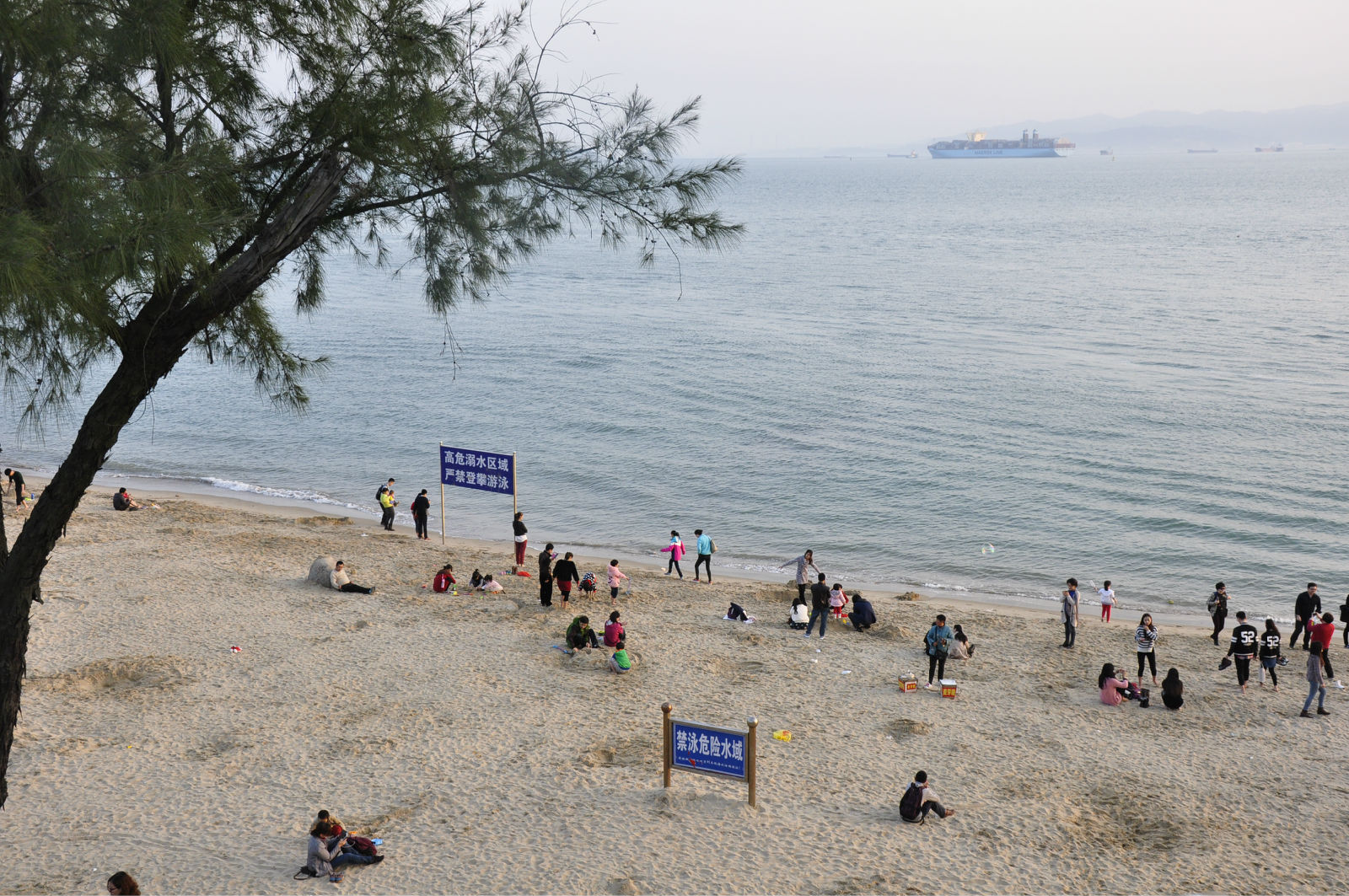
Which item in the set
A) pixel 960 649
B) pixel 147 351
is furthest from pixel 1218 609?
pixel 147 351

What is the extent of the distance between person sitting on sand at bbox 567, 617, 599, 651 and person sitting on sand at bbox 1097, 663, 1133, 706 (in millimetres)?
7606

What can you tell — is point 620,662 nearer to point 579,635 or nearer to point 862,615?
point 579,635

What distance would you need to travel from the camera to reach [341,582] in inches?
730

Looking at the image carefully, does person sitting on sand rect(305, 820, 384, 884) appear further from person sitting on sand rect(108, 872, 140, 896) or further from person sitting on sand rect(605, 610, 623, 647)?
person sitting on sand rect(605, 610, 623, 647)

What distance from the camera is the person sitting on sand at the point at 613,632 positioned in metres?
15.6

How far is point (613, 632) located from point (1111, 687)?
7375mm

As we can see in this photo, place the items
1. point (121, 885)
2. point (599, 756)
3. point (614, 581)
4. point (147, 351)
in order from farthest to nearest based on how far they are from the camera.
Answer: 1. point (614, 581)
2. point (599, 756)
3. point (121, 885)
4. point (147, 351)

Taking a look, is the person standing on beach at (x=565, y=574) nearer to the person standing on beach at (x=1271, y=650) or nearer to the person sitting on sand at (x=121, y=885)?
the person sitting on sand at (x=121, y=885)

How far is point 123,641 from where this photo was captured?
15.6m

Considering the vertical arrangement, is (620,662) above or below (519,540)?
below

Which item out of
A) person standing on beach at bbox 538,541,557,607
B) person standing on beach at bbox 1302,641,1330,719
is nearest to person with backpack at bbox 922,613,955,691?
person standing on beach at bbox 1302,641,1330,719

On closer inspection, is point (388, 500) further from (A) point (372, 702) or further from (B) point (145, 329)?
(B) point (145, 329)

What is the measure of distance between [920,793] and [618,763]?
349 centimetres

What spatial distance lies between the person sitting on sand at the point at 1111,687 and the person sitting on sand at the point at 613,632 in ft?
23.4
